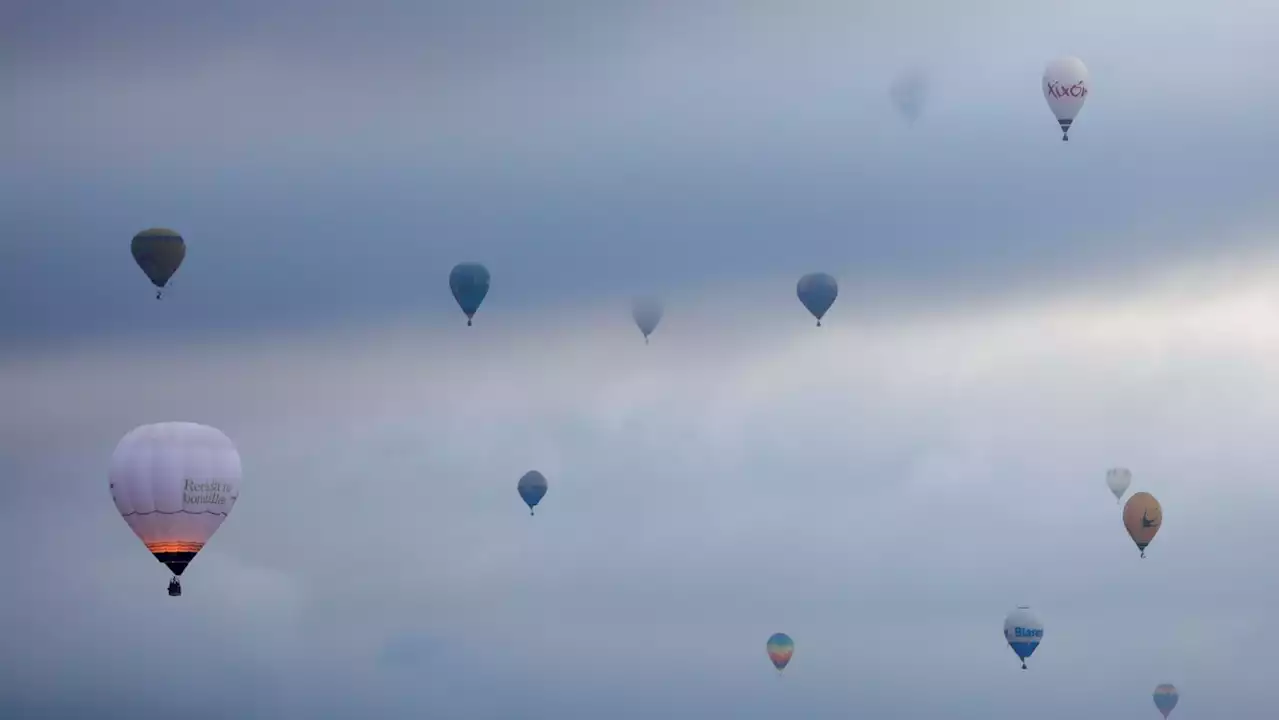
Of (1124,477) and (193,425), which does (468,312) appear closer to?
(193,425)

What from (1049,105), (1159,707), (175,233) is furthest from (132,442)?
(1159,707)

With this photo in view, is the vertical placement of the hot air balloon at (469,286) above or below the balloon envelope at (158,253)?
above

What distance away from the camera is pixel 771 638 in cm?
15100

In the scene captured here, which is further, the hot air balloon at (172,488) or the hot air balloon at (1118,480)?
the hot air balloon at (1118,480)

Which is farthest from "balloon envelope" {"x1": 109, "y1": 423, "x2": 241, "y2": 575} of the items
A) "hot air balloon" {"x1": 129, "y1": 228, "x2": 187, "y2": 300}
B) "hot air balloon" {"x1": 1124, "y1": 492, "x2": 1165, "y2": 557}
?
"hot air balloon" {"x1": 1124, "y1": 492, "x2": 1165, "y2": 557}

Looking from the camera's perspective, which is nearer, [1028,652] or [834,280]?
[834,280]

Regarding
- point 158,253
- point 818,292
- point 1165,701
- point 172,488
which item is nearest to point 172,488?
point 172,488

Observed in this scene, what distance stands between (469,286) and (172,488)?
22014mm

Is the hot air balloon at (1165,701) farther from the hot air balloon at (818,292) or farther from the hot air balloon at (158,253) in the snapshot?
the hot air balloon at (158,253)

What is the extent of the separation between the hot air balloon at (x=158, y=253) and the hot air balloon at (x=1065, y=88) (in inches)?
1464

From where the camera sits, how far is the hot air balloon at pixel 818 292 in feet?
413

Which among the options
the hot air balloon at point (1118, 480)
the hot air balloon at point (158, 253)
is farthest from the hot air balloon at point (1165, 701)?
the hot air balloon at point (158, 253)

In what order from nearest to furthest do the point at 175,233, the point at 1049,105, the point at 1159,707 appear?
the point at 175,233
the point at 1049,105
the point at 1159,707

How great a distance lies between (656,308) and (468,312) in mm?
13445
